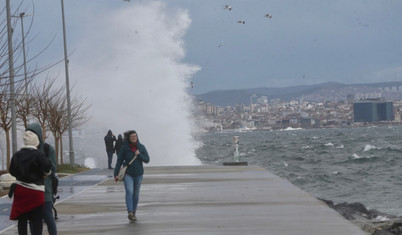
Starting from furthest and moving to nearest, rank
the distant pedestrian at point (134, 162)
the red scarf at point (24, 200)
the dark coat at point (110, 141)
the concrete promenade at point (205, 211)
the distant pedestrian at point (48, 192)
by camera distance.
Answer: the dark coat at point (110, 141) < the distant pedestrian at point (134, 162) < the concrete promenade at point (205, 211) < the distant pedestrian at point (48, 192) < the red scarf at point (24, 200)

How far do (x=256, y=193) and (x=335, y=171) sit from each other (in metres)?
38.0

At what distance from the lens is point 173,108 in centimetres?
7431

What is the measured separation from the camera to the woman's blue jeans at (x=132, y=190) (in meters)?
15.5

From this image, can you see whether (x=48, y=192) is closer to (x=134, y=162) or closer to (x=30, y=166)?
(x=30, y=166)

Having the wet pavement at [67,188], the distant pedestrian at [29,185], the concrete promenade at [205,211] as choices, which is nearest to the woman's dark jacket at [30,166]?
the distant pedestrian at [29,185]

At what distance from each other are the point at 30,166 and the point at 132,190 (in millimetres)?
4815

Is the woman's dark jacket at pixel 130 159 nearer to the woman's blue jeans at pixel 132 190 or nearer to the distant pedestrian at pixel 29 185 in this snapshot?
the woman's blue jeans at pixel 132 190

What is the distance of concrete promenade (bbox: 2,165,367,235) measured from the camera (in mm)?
13773

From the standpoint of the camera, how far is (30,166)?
36.5 ft

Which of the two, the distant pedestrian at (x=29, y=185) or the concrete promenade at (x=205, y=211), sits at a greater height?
the distant pedestrian at (x=29, y=185)

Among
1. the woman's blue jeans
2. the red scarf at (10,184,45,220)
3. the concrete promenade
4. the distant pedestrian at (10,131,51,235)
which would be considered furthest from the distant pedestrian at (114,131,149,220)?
the red scarf at (10,184,45,220)

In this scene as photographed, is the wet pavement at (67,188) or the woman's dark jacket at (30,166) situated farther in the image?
the wet pavement at (67,188)

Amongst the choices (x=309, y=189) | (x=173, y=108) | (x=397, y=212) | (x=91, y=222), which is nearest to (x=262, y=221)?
(x=91, y=222)

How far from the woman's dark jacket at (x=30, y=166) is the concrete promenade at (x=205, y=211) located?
2.83 meters
